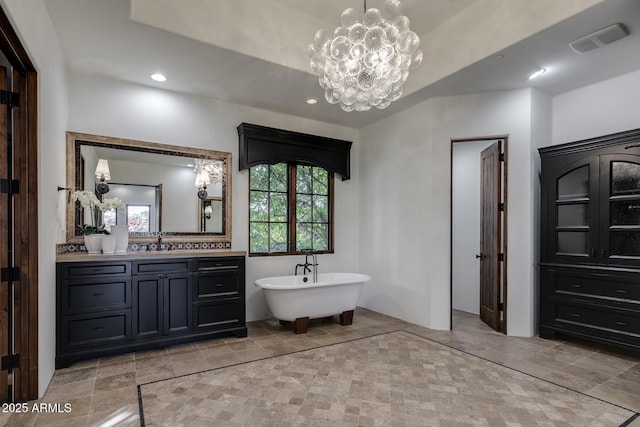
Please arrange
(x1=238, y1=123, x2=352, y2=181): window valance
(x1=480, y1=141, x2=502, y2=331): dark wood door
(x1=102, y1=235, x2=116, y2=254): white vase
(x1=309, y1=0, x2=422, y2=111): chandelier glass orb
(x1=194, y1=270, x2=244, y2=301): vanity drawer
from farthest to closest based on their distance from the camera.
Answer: (x1=238, y1=123, x2=352, y2=181): window valance → (x1=480, y1=141, x2=502, y2=331): dark wood door → (x1=194, y1=270, x2=244, y2=301): vanity drawer → (x1=102, y1=235, x2=116, y2=254): white vase → (x1=309, y1=0, x2=422, y2=111): chandelier glass orb

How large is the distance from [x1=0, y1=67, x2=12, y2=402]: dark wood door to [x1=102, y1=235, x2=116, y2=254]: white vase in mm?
1147

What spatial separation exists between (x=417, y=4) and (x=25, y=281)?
163 inches

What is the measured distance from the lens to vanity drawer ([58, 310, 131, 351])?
10.2 feet

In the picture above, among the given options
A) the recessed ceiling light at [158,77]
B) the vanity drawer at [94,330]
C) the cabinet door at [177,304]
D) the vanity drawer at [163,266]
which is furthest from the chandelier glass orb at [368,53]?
the vanity drawer at [94,330]

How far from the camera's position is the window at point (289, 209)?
4.87m

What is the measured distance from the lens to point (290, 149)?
16.3 feet

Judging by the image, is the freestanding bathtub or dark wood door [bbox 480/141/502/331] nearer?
the freestanding bathtub

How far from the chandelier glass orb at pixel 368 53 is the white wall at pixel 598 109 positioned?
8.09ft

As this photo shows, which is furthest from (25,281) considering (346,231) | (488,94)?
(488,94)

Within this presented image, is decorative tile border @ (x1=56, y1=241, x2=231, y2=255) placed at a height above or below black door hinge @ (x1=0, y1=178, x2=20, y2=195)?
below

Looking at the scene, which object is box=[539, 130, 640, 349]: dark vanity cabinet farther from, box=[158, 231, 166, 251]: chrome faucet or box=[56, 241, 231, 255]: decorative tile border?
box=[158, 231, 166, 251]: chrome faucet

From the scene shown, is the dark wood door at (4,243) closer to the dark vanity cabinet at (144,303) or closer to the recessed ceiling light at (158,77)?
the dark vanity cabinet at (144,303)

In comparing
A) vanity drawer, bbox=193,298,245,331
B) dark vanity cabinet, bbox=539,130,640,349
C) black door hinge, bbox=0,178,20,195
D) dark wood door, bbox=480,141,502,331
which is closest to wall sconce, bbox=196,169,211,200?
vanity drawer, bbox=193,298,245,331

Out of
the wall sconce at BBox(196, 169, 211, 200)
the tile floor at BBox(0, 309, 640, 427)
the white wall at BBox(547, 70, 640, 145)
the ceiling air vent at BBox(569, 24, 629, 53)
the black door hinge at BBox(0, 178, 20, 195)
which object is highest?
the ceiling air vent at BBox(569, 24, 629, 53)
